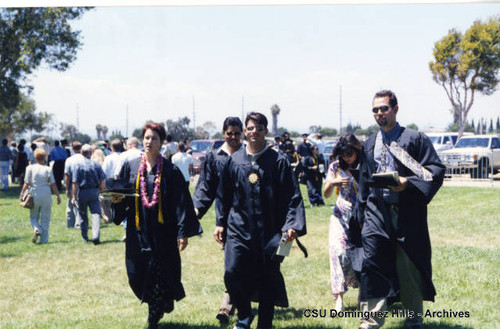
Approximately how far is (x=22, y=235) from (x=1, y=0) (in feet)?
23.6

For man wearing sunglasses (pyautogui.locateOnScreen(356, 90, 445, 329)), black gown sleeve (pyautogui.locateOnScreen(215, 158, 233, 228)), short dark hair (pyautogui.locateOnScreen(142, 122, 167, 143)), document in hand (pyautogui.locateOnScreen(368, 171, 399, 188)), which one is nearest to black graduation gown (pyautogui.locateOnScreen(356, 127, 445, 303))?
man wearing sunglasses (pyautogui.locateOnScreen(356, 90, 445, 329))

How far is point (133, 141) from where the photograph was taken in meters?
10.4

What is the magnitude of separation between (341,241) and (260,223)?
4.01 ft

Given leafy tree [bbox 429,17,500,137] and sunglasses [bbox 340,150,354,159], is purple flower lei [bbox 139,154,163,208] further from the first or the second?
leafy tree [bbox 429,17,500,137]

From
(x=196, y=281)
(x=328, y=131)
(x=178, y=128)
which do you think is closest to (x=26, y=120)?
(x=178, y=128)

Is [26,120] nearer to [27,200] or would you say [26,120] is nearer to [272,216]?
[27,200]

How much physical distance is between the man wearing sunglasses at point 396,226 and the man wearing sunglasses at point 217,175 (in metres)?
1.50

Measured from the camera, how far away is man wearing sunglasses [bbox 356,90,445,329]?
5309 millimetres

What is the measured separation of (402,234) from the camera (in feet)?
17.4

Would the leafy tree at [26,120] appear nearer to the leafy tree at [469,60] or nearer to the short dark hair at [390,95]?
the leafy tree at [469,60]

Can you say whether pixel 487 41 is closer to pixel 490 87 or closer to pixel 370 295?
pixel 490 87

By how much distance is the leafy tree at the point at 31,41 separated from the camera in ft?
85.0

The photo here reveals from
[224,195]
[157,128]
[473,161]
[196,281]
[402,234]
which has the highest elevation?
[157,128]

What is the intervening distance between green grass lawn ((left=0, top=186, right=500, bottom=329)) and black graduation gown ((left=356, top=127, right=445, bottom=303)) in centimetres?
71
